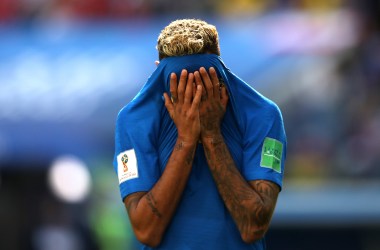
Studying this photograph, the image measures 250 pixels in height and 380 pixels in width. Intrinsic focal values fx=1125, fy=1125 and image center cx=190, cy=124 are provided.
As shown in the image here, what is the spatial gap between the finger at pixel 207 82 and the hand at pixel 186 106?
5cm

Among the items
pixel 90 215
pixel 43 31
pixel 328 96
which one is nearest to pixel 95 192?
pixel 90 215

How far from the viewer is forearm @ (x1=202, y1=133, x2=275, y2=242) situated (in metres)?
5.06

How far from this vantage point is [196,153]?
5.23m

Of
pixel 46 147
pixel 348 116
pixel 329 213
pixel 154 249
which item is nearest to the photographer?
pixel 154 249

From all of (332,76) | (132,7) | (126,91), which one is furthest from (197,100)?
(132,7)

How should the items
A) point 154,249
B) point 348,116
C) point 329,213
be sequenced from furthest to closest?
point 348,116
point 329,213
point 154,249

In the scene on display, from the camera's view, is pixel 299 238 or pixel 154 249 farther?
pixel 299 238

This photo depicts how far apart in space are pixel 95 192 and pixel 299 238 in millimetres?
4227

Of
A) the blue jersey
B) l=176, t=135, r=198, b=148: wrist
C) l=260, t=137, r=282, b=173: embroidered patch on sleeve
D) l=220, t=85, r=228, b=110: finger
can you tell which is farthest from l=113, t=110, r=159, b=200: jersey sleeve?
l=260, t=137, r=282, b=173: embroidered patch on sleeve

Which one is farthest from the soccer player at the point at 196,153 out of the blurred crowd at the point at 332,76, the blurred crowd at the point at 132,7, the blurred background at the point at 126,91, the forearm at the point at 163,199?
the blurred crowd at the point at 132,7

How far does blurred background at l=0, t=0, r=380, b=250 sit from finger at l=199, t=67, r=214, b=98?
10.0 m

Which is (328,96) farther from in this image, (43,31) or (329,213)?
(43,31)

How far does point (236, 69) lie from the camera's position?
647 inches

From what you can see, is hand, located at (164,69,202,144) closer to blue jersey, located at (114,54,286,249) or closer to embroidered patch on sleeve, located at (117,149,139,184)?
blue jersey, located at (114,54,286,249)
